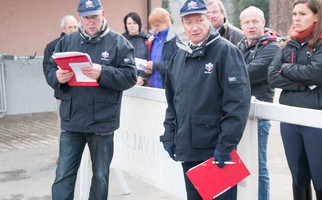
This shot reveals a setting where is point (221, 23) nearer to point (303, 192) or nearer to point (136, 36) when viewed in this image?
point (136, 36)

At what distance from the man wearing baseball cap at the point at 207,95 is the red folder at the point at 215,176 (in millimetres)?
73

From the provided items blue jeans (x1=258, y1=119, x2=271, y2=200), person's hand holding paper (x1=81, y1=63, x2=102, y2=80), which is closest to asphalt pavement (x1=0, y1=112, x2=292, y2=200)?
blue jeans (x1=258, y1=119, x2=271, y2=200)

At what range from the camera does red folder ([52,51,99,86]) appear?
4148 millimetres

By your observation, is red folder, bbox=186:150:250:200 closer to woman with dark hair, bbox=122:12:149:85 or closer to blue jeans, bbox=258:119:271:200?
blue jeans, bbox=258:119:271:200

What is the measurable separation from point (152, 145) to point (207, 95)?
1.37 m

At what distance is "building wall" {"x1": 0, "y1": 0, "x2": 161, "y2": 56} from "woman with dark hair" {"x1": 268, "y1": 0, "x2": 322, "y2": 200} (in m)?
8.12

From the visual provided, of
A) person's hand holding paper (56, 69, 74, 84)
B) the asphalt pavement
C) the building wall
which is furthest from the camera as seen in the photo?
the building wall

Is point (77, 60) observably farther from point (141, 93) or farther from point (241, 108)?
point (241, 108)

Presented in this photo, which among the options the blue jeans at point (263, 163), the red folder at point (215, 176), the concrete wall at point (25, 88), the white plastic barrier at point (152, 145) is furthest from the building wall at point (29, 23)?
the red folder at point (215, 176)

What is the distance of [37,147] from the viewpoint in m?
8.53

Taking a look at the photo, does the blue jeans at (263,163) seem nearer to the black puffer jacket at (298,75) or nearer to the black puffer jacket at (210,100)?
the black puffer jacket at (298,75)

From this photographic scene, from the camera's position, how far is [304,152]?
4109 millimetres

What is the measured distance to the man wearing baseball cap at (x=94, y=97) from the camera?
4461mm

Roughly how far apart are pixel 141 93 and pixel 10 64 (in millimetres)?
6730
